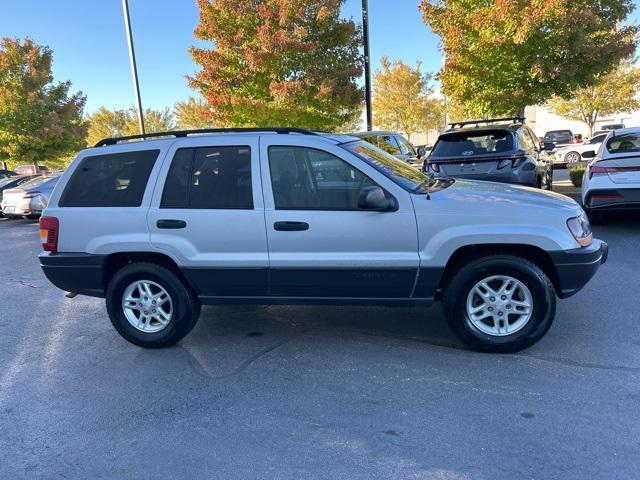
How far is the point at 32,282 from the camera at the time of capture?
24.5ft

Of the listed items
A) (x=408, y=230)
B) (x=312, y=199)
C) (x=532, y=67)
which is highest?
(x=532, y=67)

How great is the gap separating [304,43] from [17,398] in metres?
12.2

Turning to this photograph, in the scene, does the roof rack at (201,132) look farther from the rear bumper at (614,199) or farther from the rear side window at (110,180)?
the rear bumper at (614,199)

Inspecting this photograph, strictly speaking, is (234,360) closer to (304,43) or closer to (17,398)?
(17,398)

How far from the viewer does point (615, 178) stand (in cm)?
748

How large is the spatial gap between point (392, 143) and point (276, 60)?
4253mm

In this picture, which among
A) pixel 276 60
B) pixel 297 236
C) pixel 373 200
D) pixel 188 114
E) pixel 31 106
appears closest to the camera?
pixel 373 200

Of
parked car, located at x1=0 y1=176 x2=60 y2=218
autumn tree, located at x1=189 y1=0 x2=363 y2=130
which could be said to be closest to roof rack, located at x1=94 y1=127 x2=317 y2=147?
autumn tree, located at x1=189 y1=0 x2=363 y2=130

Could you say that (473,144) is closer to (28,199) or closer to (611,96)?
(28,199)

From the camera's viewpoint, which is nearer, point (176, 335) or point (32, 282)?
point (176, 335)

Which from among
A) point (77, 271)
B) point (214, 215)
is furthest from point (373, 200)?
point (77, 271)

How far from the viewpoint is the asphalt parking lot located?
287cm

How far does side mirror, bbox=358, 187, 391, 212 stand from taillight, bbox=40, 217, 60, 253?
2754 mm

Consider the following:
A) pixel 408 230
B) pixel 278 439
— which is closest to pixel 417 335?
pixel 408 230
